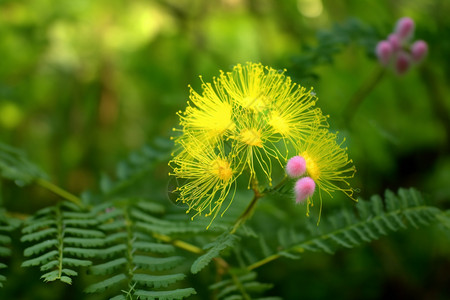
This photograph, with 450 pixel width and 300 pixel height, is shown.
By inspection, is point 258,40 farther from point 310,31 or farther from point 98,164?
point 98,164

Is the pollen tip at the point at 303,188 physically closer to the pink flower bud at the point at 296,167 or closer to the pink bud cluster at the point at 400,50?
the pink flower bud at the point at 296,167

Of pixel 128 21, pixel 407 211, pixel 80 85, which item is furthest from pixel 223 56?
pixel 407 211

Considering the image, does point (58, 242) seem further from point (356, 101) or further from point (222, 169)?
point (356, 101)

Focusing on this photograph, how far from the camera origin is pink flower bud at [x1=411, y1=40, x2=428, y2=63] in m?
1.47

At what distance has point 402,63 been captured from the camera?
1.53 meters

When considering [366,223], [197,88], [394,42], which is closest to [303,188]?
[366,223]

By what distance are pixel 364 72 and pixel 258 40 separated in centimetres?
65

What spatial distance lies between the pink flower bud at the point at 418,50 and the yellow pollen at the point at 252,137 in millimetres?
795

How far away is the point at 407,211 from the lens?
3.65ft

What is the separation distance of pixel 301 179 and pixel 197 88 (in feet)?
4.42

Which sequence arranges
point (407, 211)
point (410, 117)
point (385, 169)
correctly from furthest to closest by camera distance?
point (410, 117) → point (385, 169) → point (407, 211)

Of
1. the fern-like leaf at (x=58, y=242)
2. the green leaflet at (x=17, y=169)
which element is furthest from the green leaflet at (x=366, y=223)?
the green leaflet at (x=17, y=169)

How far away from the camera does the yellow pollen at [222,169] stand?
0.99 m

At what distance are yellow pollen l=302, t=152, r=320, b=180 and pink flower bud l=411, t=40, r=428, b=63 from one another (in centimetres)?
72
